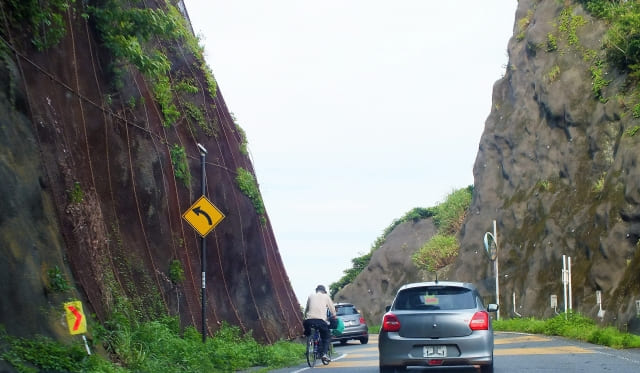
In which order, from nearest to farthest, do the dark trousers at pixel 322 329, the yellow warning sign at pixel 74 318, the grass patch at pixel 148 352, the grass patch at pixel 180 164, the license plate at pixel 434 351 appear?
the grass patch at pixel 148 352 < the yellow warning sign at pixel 74 318 < the license plate at pixel 434 351 < the dark trousers at pixel 322 329 < the grass patch at pixel 180 164

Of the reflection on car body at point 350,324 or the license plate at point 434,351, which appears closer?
Answer: the license plate at point 434,351

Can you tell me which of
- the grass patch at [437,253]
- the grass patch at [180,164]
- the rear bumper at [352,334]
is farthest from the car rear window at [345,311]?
the grass patch at [437,253]

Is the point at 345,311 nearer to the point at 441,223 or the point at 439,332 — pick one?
the point at 439,332

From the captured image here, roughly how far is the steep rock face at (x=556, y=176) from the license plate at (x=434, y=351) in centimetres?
1291

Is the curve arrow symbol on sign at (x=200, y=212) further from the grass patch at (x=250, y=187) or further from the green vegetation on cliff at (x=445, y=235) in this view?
the green vegetation on cliff at (x=445, y=235)

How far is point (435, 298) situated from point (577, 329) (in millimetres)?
13131

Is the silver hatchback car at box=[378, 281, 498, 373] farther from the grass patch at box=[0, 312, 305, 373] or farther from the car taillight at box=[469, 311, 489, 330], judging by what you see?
the grass patch at box=[0, 312, 305, 373]

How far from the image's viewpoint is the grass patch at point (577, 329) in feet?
66.6

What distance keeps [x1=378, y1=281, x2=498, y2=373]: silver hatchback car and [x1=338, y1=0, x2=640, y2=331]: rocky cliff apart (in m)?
11.9

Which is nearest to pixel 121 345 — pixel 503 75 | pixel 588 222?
pixel 588 222

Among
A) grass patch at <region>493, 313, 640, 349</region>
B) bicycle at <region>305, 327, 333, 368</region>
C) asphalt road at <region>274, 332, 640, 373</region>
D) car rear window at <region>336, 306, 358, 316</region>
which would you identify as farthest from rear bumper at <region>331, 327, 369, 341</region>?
bicycle at <region>305, 327, 333, 368</region>

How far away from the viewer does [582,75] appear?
132ft

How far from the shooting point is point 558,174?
4091 centimetres

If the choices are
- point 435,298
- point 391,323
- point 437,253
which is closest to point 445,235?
point 437,253
